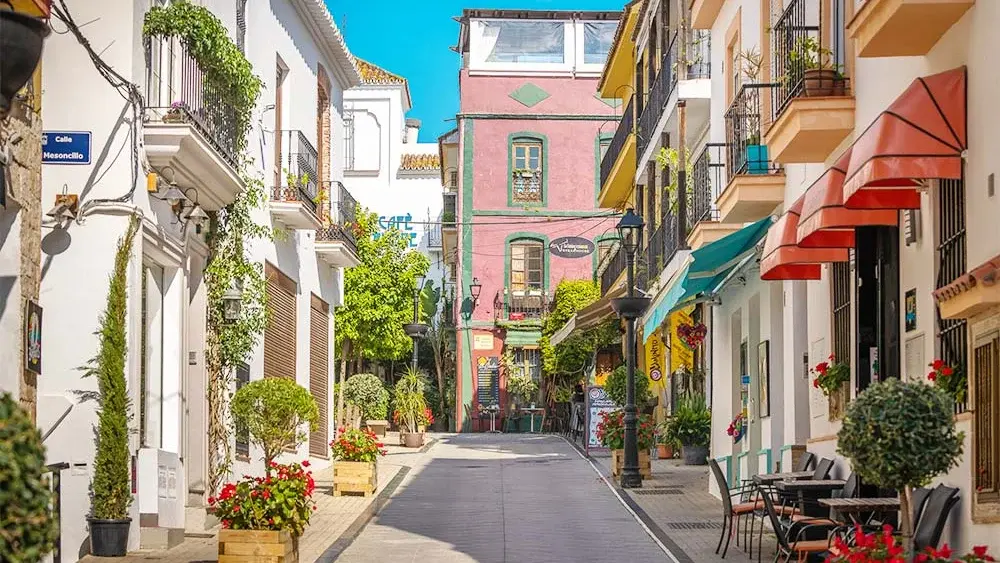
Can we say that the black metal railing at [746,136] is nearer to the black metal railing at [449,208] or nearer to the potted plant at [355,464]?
the potted plant at [355,464]

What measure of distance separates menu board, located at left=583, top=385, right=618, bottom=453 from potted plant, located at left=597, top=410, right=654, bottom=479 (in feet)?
16.2

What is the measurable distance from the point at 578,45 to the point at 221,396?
1190 inches

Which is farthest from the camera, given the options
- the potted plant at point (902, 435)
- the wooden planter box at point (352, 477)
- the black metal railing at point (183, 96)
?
the wooden planter box at point (352, 477)

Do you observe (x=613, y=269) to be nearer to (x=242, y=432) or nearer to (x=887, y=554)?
(x=242, y=432)

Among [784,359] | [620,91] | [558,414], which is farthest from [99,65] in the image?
[558,414]

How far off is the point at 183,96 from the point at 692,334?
12.3m

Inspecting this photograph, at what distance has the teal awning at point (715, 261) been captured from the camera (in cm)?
1742

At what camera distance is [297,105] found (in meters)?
24.5

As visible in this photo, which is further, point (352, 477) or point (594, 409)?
point (594, 409)

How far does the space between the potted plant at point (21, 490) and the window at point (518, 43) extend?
42.9 m

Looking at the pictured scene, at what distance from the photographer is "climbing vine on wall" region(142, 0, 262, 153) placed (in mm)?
15516

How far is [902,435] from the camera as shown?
29.1ft

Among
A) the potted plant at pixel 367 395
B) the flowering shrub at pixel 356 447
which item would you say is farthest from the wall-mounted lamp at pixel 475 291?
the flowering shrub at pixel 356 447

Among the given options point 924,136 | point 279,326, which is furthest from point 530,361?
point 924,136
